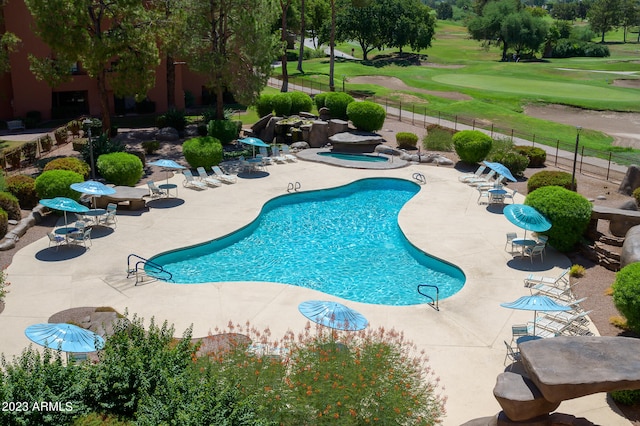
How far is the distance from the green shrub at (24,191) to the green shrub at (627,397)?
2177 cm

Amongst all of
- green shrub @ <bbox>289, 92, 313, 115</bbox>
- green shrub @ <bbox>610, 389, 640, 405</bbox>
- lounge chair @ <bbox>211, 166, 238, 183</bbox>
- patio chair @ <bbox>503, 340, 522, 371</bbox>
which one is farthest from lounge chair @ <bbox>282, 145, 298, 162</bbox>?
green shrub @ <bbox>610, 389, 640, 405</bbox>

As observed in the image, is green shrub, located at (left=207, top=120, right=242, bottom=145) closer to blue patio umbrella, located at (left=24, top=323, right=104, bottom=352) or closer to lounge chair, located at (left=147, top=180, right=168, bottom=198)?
lounge chair, located at (left=147, top=180, right=168, bottom=198)

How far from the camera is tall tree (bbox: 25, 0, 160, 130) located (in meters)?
29.4

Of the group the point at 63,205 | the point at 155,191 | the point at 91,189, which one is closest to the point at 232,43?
the point at 155,191

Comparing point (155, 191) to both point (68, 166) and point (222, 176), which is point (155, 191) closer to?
point (68, 166)

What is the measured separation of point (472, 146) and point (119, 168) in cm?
1718

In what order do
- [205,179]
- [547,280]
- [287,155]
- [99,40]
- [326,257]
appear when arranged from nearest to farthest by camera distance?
[547,280] < [326,257] < [205,179] < [99,40] < [287,155]

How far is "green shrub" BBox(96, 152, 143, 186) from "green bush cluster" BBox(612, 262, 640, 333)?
1990 cm

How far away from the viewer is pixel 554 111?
51.2m

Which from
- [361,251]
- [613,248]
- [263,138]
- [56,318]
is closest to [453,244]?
[361,251]

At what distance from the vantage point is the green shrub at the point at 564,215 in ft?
67.7

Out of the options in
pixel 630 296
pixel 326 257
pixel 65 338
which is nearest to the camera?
pixel 65 338

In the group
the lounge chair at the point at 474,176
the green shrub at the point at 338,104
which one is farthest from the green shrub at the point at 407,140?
the lounge chair at the point at 474,176

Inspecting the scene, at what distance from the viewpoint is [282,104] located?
40.6 meters
